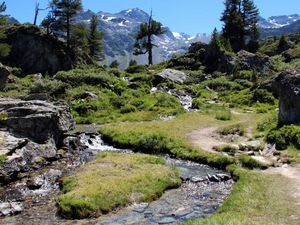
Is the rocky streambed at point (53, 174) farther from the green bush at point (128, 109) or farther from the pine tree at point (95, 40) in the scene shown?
the pine tree at point (95, 40)

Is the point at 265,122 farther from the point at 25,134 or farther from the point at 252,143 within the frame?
the point at 25,134

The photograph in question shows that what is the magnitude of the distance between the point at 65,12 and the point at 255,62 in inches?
1566

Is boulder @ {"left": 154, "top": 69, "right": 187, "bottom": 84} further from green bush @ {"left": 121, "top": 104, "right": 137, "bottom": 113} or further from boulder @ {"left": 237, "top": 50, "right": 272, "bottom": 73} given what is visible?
green bush @ {"left": 121, "top": 104, "right": 137, "bottom": 113}

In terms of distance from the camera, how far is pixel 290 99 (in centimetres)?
4212

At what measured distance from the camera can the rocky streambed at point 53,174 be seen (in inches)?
924

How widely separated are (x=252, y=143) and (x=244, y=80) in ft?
133

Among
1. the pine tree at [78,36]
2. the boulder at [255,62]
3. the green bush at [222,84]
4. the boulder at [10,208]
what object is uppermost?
the pine tree at [78,36]

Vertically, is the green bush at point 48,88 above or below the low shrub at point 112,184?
above

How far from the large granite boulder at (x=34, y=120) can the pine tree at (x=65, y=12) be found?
5208 cm

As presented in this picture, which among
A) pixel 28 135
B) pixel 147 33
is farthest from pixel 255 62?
pixel 28 135

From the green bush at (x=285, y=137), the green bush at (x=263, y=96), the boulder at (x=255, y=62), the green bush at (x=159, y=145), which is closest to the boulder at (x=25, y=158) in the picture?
the green bush at (x=159, y=145)

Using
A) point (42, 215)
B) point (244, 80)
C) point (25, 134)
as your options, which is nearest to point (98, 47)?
point (244, 80)

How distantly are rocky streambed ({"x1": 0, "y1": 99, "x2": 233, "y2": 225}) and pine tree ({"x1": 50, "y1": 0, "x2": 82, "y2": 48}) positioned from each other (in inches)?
1930

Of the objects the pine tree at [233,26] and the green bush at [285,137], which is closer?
the green bush at [285,137]
